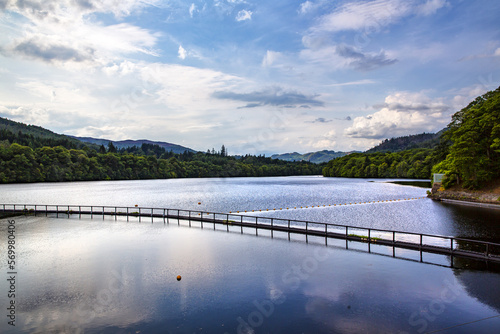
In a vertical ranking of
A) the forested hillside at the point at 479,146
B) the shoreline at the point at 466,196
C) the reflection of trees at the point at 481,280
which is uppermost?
the forested hillside at the point at 479,146

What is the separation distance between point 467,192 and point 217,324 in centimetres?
7195

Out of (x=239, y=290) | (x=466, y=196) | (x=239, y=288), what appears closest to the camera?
(x=239, y=290)

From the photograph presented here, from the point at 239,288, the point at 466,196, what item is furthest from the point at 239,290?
the point at 466,196

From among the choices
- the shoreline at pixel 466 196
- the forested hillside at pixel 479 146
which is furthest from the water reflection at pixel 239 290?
the forested hillside at pixel 479 146

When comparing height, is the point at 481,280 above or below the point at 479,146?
below

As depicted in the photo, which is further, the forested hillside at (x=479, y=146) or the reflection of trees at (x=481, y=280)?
the forested hillside at (x=479, y=146)

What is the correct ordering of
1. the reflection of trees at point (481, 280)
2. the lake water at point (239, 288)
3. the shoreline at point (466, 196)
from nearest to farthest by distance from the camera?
the lake water at point (239, 288) → the reflection of trees at point (481, 280) → the shoreline at point (466, 196)

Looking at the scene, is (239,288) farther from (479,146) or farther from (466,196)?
(479,146)

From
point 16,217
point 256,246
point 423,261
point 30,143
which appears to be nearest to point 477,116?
point 423,261

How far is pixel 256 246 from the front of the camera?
2725 cm

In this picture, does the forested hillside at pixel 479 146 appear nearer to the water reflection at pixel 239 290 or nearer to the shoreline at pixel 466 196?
the shoreline at pixel 466 196

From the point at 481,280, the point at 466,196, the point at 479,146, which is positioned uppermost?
the point at 479,146

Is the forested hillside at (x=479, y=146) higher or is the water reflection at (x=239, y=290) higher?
the forested hillside at (x=479, y=146)

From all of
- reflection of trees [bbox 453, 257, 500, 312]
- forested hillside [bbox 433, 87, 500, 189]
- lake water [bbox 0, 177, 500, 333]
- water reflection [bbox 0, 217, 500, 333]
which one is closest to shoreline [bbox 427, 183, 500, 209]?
forested hillside [bbox 433, 87, 500, 189]
